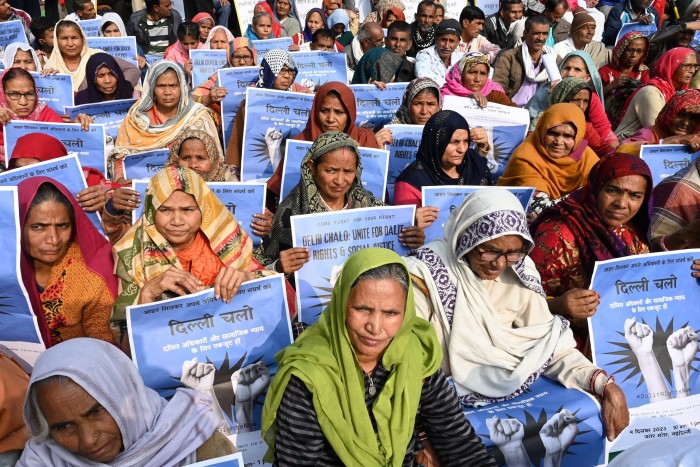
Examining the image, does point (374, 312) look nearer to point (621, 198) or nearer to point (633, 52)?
point (621, 198)

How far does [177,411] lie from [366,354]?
72 cm

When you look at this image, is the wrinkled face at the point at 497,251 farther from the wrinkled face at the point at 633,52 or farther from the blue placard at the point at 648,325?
the wrinkled face at the point at 633,52

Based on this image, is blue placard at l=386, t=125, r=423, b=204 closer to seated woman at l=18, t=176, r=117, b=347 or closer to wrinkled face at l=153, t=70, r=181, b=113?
wrinkled face at l=153, t=70, r=181, b=113

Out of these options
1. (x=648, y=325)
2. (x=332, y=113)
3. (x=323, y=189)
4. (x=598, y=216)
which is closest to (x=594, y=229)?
(x=598, y=216)

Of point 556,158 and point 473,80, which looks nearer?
point 556,158

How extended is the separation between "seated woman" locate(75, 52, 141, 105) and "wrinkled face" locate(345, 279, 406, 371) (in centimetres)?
532

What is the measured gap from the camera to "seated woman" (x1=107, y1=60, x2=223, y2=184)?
5.87 m

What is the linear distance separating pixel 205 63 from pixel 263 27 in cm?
180

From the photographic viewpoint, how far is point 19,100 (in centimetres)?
562

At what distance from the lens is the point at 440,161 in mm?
4961

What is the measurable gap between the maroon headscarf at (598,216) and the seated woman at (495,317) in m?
0.66

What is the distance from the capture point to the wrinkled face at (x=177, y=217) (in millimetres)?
3346

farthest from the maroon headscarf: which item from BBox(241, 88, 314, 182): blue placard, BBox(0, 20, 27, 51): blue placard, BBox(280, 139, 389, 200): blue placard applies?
BBox(0, 20, 27, 51): blue placard

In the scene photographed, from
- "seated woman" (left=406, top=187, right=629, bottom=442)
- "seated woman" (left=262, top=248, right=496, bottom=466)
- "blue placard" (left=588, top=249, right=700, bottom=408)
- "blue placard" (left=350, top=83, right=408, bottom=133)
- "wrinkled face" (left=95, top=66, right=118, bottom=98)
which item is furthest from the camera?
"wrinkled face" (left=95, top=66, right=118, bottom=98)
